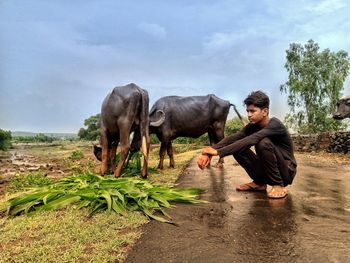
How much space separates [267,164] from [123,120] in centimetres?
291

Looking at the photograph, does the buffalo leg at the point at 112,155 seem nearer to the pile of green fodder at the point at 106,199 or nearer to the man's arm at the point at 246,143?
the pile of green fodder at the point at 106,199

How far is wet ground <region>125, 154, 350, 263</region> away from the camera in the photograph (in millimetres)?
2627

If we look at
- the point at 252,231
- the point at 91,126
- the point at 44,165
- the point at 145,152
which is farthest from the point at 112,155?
the point at 91,126

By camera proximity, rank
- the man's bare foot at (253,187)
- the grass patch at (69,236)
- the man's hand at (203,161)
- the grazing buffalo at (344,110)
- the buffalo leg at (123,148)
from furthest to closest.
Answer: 1. the grazing buffalo at (344,110)
2. the buffalo leg at (123,148)
3. the man's bare foot at (253,187)
4. the man's hand at (203,161)
5. the grass patch at (69,236)

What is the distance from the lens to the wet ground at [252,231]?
2.63 metres

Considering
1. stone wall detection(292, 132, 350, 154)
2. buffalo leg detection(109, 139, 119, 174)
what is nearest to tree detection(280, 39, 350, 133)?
stone wall detection(292, 132, 350, 154)

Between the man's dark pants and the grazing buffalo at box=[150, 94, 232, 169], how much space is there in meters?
3.96

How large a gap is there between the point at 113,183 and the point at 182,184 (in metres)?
1.58

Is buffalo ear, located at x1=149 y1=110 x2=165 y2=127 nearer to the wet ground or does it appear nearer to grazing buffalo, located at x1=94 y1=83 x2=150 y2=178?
grazing buffalo, located at x1=94 y1=83 x2=150 y2=178

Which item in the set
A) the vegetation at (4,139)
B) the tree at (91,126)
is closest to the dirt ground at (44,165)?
the vegetation at (4,139)

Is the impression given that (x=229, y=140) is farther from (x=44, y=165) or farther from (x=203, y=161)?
(x=44, y=165)

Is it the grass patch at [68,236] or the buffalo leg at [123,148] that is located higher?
the buffalo leg at [123,148]

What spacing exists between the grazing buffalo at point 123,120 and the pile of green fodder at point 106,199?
1.82 m

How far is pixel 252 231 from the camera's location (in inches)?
126
